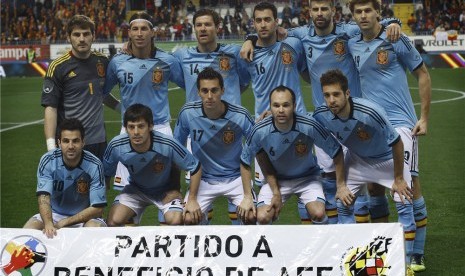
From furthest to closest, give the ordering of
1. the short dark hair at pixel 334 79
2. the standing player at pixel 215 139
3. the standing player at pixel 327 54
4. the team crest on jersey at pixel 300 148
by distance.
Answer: the standing player at pixel 327 54 < the standing player at pixel 215 139 < the team crest on jersey at pixel 300 148 < the short dark hair at pixel 334 79

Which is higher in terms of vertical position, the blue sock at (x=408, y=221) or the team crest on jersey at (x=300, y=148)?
the team crest on jersey at (x=300, y=148)

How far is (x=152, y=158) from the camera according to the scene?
23.1ft

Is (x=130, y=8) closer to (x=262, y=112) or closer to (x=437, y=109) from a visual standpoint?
(x=437, y=109)

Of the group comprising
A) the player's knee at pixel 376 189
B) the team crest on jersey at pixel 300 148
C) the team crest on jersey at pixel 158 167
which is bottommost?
the player's knee at pixel 376 189

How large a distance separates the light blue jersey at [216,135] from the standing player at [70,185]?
92cm

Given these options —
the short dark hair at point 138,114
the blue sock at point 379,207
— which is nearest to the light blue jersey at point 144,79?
the short dark hair at point 138,114

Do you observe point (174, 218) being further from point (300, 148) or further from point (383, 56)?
point (383, 56)

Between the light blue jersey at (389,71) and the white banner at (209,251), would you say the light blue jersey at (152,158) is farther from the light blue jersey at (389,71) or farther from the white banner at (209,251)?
the light blue jersey at (389,71)

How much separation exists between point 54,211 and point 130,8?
1170 inches

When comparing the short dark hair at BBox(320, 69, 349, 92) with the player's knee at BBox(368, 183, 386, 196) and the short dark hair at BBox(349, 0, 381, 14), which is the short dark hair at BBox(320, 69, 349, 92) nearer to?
the short dark hair at BBox(349, 0, 381, 14)

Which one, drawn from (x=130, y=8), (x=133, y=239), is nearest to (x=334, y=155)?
(x=133, y=239)

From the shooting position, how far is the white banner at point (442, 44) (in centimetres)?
2922

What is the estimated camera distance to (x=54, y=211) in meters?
7.20

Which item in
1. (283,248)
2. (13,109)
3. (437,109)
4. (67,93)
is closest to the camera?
(283,248)
